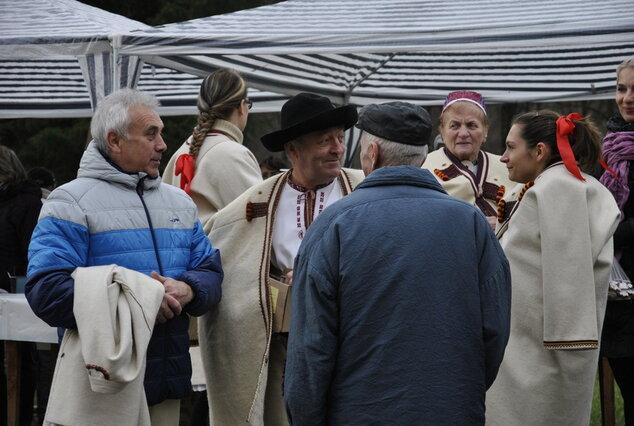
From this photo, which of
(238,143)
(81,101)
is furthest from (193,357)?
(81,101)

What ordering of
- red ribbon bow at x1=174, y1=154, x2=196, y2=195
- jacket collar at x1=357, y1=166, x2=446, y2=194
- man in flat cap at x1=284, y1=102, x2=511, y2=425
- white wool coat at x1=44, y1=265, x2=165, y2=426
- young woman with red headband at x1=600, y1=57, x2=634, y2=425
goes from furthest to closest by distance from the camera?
red ribbon bow at x1=174, y1=154, x2=196, y2=195 → young woman with red headband at x1=600, y1=57, x2=634, y2=425 → white wool coat at x1=44, y1=265, x2=165, y2=426 → jacket collar at x1=357, y1=166, x2=446, y2=194 → man in flat cap at x1=284, y1=102, x2=511, y2=425

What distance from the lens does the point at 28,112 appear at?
397 inches

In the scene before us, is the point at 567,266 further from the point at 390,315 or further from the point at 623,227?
the point at 390,315

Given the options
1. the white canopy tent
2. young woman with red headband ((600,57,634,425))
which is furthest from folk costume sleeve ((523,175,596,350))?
the white canopy tent

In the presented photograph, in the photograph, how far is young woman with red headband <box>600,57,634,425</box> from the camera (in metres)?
4.61

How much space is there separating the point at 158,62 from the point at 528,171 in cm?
326

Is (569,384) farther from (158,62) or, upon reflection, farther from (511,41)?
(158,62)

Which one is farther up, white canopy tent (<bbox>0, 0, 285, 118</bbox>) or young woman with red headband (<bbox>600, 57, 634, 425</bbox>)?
white canopy tent (<bbox>0, 0, 285, 118</bbox>)

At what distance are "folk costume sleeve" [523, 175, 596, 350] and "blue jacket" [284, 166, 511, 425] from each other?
1.17 meters

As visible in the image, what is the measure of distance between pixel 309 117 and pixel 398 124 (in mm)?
1026

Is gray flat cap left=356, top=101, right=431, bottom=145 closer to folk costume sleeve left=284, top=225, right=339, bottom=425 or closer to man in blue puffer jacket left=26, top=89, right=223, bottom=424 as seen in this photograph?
folk costume sleeve left=284, top=225, right=339, bottom=425

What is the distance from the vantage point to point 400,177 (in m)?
2.90

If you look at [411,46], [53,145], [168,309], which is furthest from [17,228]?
[53,145]

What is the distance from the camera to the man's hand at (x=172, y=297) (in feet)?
12.0
